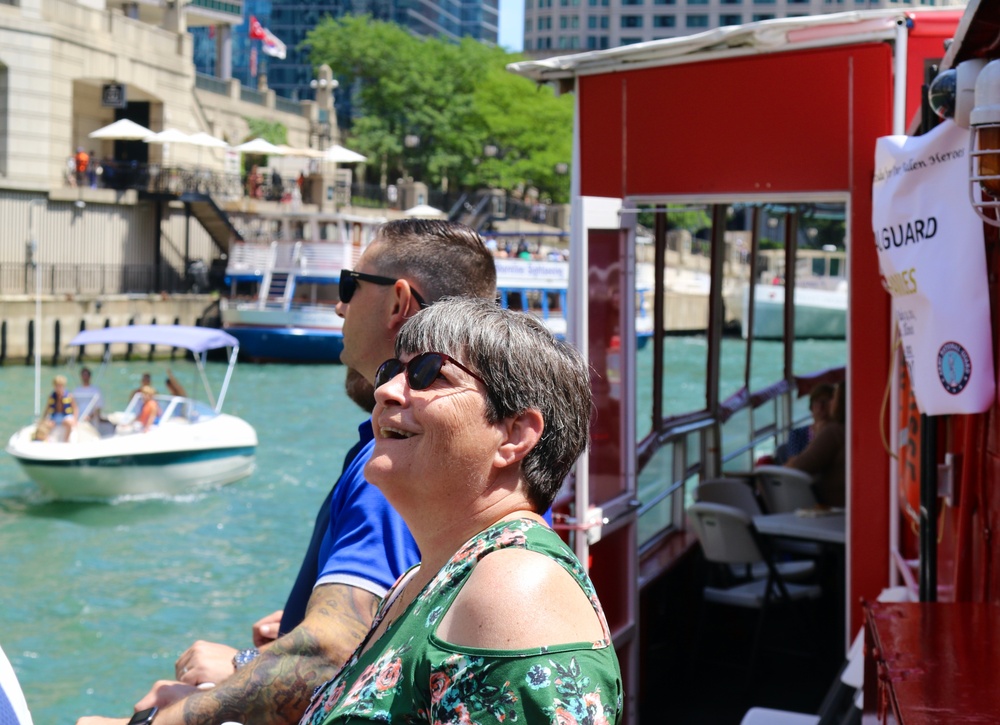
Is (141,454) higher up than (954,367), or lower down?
lower down

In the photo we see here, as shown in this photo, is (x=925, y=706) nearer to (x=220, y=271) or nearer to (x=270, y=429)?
(x=270, y=429)

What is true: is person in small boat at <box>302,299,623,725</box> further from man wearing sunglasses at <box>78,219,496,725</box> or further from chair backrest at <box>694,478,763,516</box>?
chair backrest at <box>694,478,763,516</box>

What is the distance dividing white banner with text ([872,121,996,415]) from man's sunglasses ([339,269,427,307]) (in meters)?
1.41

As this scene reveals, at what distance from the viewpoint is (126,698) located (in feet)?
34.0

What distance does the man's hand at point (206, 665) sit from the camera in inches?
98.4

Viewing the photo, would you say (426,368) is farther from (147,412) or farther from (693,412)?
(147,412)

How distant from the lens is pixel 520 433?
192 centimetres

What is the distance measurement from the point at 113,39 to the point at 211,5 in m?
30.0

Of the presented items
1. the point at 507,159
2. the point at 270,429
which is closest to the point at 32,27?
the point at 270,429

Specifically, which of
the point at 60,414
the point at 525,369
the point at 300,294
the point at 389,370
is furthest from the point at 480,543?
the point at 300,294

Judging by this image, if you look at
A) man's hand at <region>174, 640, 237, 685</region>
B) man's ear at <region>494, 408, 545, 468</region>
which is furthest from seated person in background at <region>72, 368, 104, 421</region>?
man's ear at <region>494, 408, 545, 468</region>

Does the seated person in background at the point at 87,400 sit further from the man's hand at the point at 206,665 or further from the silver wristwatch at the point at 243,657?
the silver wristwatch at the point at 243,657

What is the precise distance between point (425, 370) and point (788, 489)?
19.2 feet

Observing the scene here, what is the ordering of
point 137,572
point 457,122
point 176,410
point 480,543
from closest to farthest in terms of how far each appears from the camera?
point 480,543 → point 137,572 → point 176,410 → point 457,122
